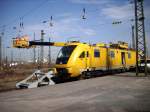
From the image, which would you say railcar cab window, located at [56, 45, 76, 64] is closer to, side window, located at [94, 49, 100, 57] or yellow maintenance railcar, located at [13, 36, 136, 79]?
yellow maintenance railcar, located at [13, 36, 136, 79]

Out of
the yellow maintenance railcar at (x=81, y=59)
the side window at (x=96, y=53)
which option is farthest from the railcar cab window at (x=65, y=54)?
the side window at (x=96, y=53)

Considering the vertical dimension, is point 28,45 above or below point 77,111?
above

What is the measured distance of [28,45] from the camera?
23.0 m

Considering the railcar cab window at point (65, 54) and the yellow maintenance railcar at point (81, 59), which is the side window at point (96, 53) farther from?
the railcar cab window at point (65, 54)

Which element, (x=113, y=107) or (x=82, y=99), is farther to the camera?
(x=82, y=99)

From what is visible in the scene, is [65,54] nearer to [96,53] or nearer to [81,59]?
[81,59]

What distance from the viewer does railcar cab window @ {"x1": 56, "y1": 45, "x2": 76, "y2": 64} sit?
1872 centimetres

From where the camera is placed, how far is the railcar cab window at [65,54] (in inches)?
737

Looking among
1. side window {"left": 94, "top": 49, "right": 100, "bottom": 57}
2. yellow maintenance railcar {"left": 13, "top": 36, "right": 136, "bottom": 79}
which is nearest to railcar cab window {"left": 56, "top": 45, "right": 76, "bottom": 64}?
yellow maintenance railcar {"left": 13, "top": 36, "right": 136, "bottom": 79}

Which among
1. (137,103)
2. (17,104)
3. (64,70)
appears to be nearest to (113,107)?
(137,103)

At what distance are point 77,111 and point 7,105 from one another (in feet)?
10.5

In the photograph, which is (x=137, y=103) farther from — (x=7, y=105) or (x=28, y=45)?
(x=28, y=45)

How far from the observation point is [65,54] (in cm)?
1911

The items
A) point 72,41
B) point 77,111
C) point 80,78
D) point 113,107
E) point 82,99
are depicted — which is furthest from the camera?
point 72,41
